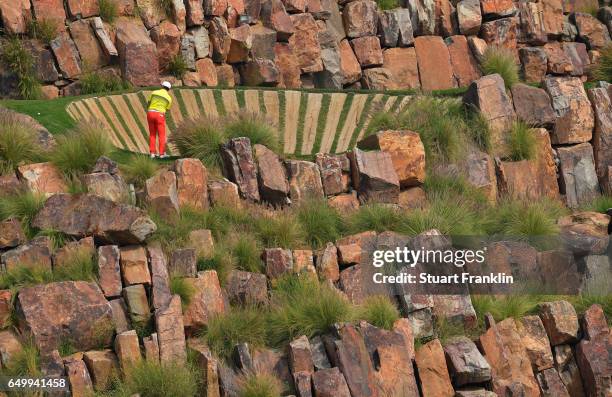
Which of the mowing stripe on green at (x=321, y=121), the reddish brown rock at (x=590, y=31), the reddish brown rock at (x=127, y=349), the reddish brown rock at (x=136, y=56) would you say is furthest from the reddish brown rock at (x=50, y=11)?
the reddish brown rock at (x=590, y=31)

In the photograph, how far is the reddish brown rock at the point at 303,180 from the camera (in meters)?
23.2

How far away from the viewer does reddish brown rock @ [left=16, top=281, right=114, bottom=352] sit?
1947cm

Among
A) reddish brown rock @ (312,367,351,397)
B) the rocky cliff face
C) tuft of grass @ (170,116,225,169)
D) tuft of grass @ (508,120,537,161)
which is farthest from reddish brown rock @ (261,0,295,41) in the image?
reddish brown rock @ (312,367,351,397)

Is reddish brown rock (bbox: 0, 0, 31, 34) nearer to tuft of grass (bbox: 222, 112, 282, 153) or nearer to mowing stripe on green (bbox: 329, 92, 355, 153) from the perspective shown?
tuft of grass (bbox: 222, 112, 282, 153)

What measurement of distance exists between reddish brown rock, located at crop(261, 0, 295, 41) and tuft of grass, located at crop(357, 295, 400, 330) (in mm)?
10260

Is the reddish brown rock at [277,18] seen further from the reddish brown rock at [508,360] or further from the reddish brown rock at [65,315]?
the reddish brown rock at [65,315]

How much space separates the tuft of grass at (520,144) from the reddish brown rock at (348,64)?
5.90m

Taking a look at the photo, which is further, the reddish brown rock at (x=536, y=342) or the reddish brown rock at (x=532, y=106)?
the reddish brown rock at (x=532, y=106)

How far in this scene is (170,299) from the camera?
20.1 meters

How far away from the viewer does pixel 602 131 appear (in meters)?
26.3

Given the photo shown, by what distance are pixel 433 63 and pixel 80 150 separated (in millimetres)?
11082

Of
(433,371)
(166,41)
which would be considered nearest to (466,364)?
(433,371)

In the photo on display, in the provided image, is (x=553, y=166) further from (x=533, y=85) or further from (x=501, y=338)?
(x=501, y=338)

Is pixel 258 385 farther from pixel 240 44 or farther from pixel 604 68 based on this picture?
pixel 604 68
